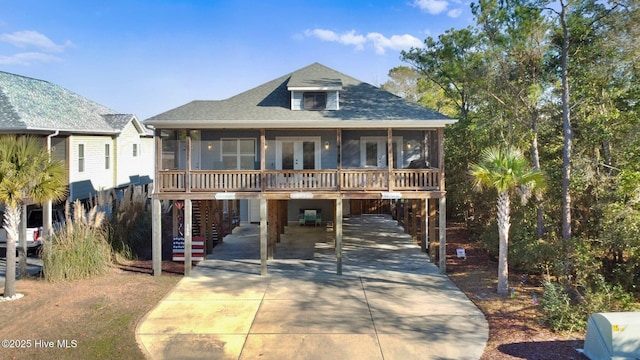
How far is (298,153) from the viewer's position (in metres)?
18.0

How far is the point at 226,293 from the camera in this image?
11.9m

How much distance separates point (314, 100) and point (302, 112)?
139cm

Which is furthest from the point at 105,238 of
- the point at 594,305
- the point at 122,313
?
the point at 594,305

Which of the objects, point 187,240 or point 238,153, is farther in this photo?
point 238,153

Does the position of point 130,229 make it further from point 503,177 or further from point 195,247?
point 503,177

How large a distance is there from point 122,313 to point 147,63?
81.2 feet

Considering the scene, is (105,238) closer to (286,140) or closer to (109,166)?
(286,140)

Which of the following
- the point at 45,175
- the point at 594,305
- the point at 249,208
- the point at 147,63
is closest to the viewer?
the point at 594,305

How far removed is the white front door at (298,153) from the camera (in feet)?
58.8

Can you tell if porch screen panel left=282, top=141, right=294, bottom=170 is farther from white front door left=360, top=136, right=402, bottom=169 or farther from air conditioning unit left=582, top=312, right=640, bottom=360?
air conditioning unit left=582, top=312, right=640, bottom=360

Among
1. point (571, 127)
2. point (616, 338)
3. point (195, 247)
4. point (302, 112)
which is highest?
point (302, 112)

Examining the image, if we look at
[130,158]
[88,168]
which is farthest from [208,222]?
[130,158]

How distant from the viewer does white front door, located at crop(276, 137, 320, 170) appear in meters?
17.9

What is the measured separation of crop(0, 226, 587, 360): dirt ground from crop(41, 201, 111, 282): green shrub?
35 cm
